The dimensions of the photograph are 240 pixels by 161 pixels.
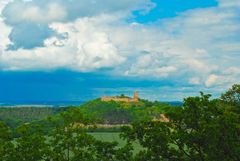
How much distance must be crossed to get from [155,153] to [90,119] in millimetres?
6660

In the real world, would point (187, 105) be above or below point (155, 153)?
above

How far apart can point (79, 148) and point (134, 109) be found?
16297cm

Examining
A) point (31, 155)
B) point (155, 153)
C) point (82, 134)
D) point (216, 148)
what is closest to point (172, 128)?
point (155, 153)

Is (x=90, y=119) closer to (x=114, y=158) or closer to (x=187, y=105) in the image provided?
(x=114, y=158)

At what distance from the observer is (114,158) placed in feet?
107

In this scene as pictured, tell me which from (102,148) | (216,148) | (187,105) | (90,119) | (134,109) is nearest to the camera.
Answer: (216,148)

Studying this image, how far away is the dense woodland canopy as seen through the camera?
28.0m

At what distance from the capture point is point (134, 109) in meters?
195

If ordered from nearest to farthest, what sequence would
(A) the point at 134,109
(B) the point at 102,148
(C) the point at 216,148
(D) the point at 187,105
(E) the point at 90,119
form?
(C) the point at 216,148 < (D) the point at 187,105 < (B) the point at 102,148 < (E) the point at 90,119 < (A) the point at 134,109

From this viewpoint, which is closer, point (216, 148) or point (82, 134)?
point (216, 148)

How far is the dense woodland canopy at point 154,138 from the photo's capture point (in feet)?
91.9

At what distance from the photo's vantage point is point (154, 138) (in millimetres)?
30484

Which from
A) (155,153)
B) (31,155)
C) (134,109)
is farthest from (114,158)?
(134,109)

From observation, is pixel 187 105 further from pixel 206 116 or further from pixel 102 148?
pixel 102 148
